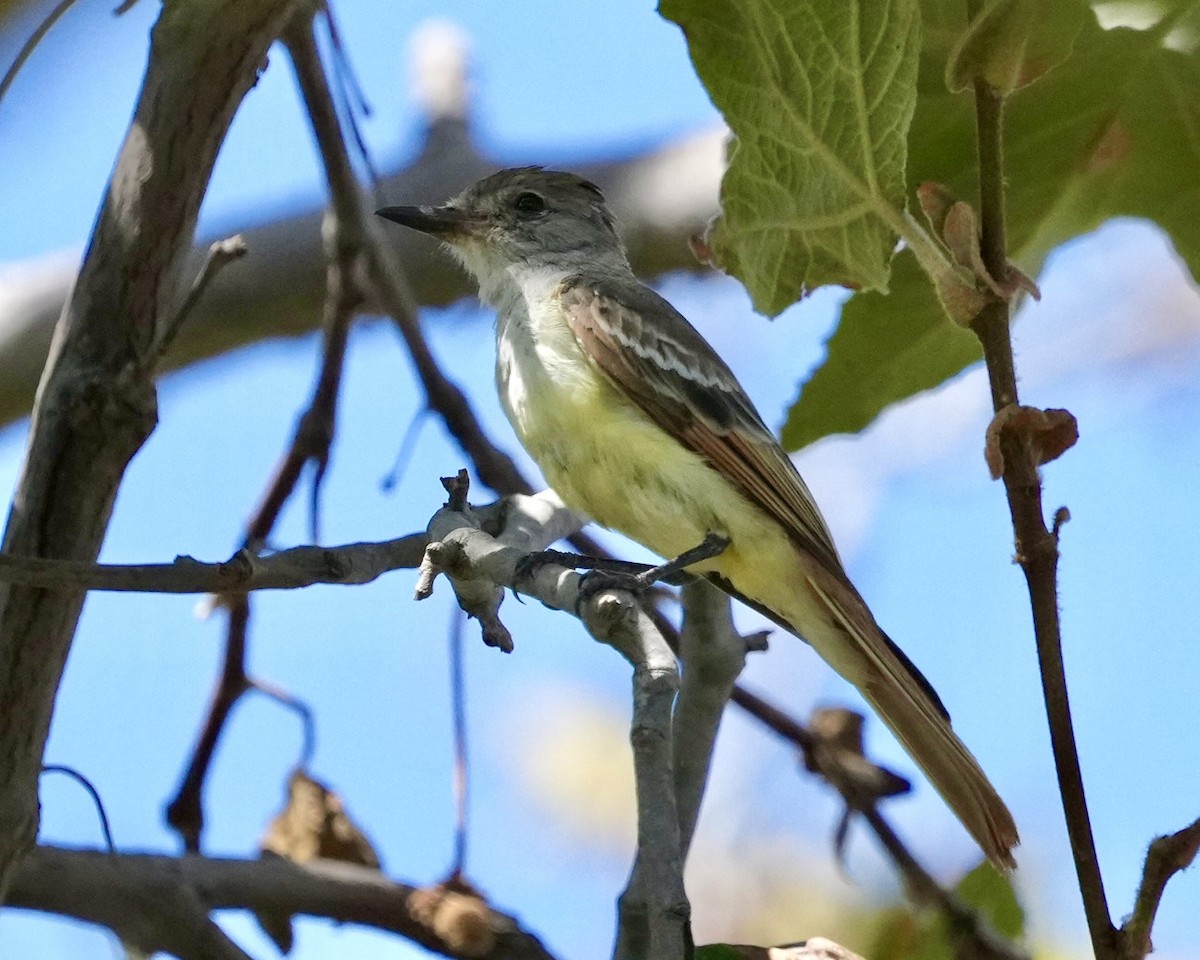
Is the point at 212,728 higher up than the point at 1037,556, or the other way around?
the point at 212,728

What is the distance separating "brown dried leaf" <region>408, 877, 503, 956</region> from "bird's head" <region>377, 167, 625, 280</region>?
2.09 metres

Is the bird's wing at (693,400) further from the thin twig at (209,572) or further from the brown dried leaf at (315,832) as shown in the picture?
the thin twig at (209,572)

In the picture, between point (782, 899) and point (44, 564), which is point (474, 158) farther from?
point (44, 564)

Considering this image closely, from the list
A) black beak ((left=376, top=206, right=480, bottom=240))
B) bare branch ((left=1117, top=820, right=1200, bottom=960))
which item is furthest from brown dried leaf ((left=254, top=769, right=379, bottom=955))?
bare branch ((left=1117, top=820, right=1200, bottom=960))

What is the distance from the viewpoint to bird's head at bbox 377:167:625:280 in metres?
4.52

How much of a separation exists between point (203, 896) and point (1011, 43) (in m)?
2.08

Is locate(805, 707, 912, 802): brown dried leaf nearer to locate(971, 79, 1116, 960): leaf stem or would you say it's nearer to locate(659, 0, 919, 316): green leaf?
locate(659, 0, 919, 316): green leaf

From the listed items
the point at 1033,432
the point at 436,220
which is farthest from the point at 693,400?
the point at 1033,432

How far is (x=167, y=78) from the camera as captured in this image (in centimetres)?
243

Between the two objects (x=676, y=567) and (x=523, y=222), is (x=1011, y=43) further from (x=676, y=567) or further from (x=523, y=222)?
(x=523, y=222)

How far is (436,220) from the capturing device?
4.46 m

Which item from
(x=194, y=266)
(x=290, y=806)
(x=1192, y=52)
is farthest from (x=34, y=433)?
(x=194, y=266)

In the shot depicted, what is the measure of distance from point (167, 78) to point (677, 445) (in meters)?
1.54

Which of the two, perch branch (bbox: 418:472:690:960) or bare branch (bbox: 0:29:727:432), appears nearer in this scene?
perch branch (bbox: 418:472:690:960)
